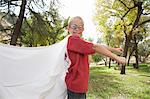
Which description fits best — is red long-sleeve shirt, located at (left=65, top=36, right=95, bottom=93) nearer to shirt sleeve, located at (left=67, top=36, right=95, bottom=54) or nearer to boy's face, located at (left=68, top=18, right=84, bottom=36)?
shirt sleeve, located at (left=67, top=36, right=95, bottom=54)

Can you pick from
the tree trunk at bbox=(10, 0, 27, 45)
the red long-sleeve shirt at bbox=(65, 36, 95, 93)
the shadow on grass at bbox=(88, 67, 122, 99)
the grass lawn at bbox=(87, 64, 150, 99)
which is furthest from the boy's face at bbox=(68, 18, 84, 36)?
the tree trunk at bbox=(10, 0, 27, 45)

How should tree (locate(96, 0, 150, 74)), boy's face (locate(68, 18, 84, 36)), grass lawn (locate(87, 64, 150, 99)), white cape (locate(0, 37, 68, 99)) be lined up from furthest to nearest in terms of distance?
tree (locate(96, 0, 150, 74)), grass lawn (locate(87, 64, 150, 99)), white cape (locate(0, 37, 68, 99)), boy's face (locate(68, 18, 84, 36))

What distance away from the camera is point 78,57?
146 inches

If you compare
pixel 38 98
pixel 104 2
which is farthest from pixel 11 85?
pixel 104 2

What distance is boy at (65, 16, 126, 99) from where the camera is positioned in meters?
3.60

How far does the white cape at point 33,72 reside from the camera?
394 cm

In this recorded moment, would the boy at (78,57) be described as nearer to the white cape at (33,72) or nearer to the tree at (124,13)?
the white cape at (33,72)

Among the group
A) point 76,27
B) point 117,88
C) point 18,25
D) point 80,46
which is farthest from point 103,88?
point 80,46

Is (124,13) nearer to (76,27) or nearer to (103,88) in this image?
(103,88)

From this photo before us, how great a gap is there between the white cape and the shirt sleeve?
19 centimetres

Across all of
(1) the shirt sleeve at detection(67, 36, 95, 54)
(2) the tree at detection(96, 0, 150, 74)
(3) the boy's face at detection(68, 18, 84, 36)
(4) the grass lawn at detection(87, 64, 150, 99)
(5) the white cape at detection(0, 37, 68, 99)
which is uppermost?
(2) the tree at detection(96, 0, 150, 74)

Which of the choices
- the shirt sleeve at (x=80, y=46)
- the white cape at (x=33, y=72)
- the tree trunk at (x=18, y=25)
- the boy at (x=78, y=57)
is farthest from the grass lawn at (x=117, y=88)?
the shirt sleeve at (x=80, y=46)

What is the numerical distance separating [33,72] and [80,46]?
2.79 feet

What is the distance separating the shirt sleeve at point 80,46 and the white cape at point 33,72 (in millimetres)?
191
